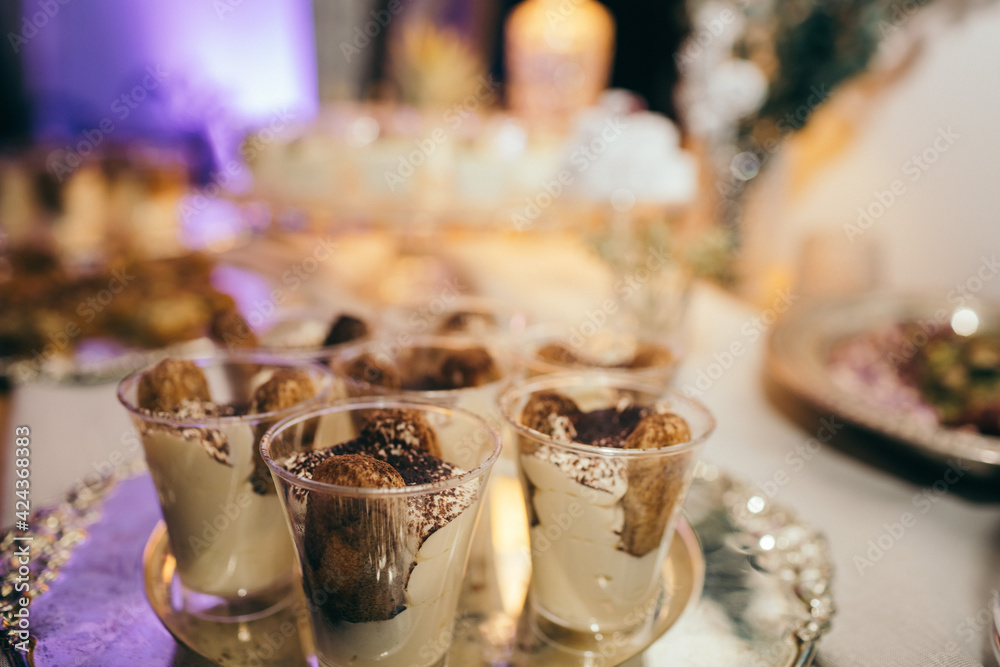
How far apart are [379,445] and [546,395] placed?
28 cm

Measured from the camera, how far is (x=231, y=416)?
100 cm

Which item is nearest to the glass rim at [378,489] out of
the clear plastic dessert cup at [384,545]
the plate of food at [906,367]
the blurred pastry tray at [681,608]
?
the clear plastic dessert cup at [384,545]

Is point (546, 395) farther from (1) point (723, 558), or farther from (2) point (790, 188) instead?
(2) point (790, 188)

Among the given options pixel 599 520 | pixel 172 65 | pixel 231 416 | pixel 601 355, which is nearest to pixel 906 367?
pixel 601 355

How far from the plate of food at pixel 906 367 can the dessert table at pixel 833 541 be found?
0.24 feet

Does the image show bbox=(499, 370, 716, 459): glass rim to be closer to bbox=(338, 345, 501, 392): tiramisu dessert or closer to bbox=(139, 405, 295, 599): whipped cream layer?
bbox=(338, 345, 501, 392): tiramisu dessert

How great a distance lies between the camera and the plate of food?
145 cm

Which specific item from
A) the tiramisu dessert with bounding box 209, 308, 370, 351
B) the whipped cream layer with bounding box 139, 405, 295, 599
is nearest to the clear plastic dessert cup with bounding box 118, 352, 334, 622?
the whipped cream layer with bounding box 139, 405, 295, 599

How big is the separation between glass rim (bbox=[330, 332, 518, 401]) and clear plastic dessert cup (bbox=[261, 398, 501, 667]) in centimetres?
21

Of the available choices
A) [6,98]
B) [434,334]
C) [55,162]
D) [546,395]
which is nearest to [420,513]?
[546,395]

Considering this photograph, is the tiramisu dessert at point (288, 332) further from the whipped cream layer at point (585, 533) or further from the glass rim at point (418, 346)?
the whipped cream layer at point (585, 533)

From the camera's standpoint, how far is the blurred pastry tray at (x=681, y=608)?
0.94 metres

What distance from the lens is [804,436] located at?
5.44ft

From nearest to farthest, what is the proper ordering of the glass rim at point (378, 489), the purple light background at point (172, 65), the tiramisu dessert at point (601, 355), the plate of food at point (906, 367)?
the glass rim at point (378, 489), the tiramisu dessert at point (601, 355), the plate of food at point (906, 367), the purple light background at point (172, 65)
